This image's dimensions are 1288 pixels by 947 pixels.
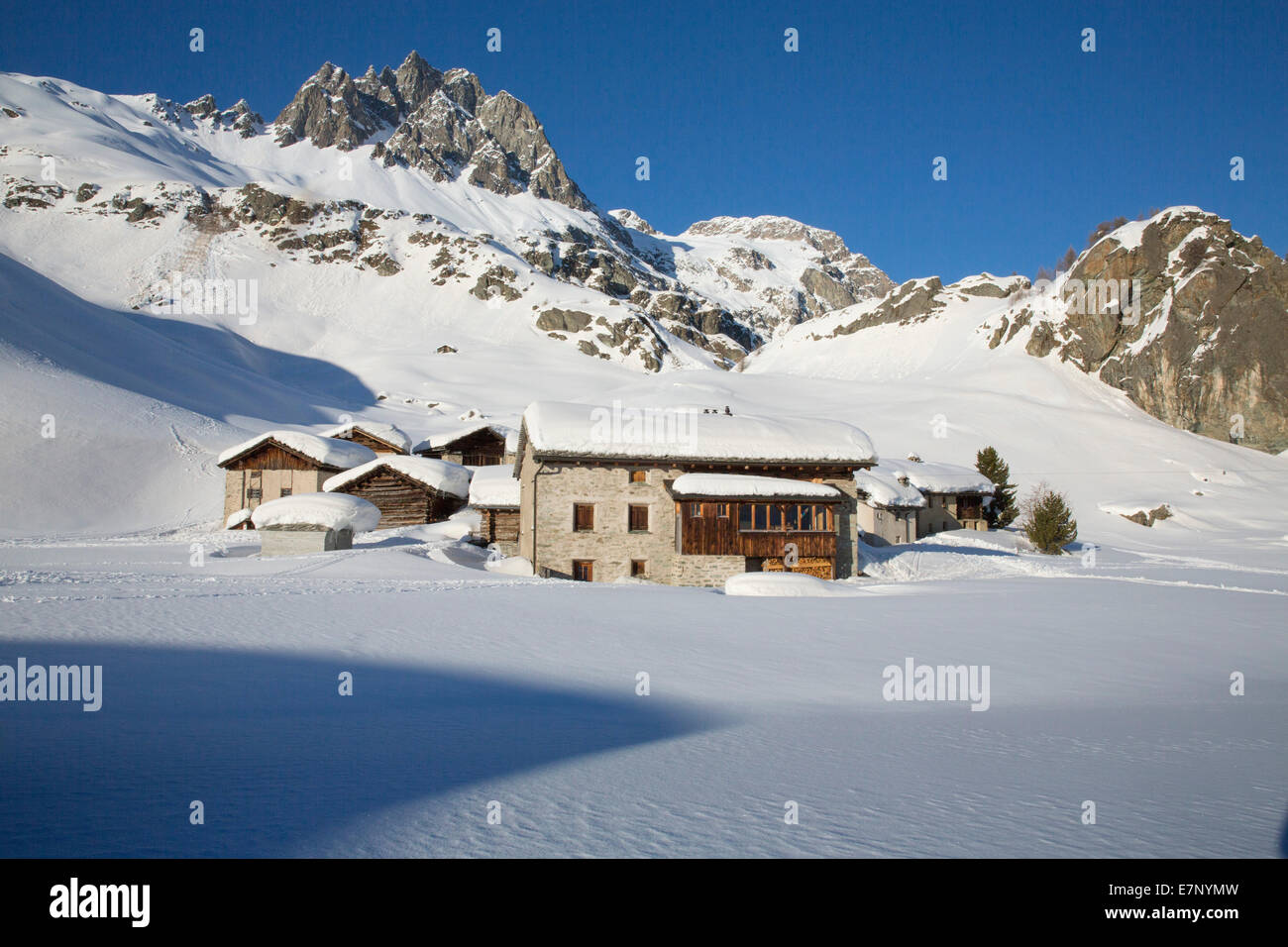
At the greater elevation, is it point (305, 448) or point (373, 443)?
point (373, 443)

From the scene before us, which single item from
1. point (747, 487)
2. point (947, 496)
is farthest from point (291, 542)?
point (947, 496)

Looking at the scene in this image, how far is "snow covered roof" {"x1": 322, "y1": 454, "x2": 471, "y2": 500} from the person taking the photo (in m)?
39.7

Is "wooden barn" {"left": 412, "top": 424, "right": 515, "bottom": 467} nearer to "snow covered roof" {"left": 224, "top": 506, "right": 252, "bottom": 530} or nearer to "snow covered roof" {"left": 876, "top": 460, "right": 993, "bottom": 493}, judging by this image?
"snow covered roof" {"left": 224, "top": 506, "right": 252, "bottom": 530}

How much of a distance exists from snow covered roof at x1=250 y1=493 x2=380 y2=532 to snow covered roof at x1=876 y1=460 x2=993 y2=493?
116 feet

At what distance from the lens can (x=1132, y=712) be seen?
9.85 metres

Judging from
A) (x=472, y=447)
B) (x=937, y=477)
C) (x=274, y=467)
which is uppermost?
(x=472, y=447)

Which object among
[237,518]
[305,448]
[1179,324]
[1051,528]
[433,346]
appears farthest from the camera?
[433,346]

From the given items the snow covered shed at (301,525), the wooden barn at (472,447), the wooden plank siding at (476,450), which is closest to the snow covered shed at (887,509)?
the wooden barn at (472,447)

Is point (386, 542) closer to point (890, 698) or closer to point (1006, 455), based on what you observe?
point (890, 698)

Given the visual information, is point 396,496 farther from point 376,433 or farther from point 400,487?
point 376,433

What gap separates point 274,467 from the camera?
136 ft

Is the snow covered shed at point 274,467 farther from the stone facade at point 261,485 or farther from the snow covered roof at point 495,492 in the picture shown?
the snow covered roof at point 495,492

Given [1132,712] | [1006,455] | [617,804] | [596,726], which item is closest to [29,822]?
[617,804]

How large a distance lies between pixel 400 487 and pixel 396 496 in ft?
1.78
